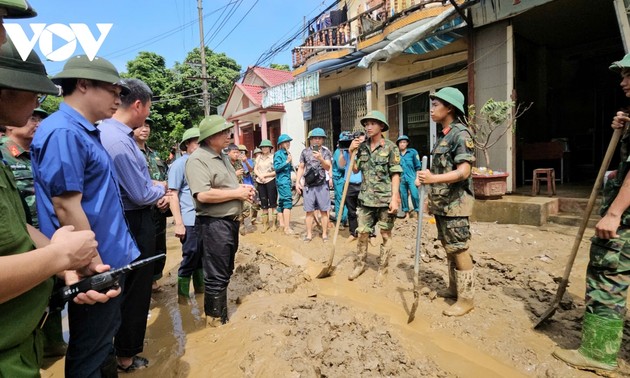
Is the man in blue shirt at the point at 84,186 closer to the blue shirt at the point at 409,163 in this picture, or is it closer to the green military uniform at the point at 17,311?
the green military uniform at the point at 17,311

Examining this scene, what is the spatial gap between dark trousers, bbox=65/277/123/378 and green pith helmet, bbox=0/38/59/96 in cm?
105

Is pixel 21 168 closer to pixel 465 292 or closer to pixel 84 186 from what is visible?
pixel 84 186

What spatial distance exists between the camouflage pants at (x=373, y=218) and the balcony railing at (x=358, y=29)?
5.70m

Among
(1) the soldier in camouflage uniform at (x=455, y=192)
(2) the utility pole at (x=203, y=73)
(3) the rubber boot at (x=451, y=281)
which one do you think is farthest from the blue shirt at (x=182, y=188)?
(2) the utility pole at (x=203, y=73)

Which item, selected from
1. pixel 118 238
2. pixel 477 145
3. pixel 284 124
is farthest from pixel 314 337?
pixel 284 124

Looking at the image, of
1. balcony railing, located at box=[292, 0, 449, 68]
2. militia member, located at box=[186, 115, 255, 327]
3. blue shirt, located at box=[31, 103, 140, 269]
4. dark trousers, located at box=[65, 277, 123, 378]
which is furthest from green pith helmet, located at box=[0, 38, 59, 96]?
balcony railing, located at box=[292, 0, 449, 68]

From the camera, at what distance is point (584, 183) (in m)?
7.71

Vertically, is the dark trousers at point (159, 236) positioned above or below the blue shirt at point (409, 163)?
below

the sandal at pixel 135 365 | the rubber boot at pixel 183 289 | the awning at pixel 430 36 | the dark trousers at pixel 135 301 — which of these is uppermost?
the awning at pixel 430 36

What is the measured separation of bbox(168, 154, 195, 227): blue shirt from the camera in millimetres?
3906

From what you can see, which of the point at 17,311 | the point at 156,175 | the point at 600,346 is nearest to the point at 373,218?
the point at 600,346

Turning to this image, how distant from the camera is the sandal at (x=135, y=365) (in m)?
2.57

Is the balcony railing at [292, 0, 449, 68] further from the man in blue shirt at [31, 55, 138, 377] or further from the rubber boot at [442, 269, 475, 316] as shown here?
the man in blue shirt at [31, 55, 138, 377]

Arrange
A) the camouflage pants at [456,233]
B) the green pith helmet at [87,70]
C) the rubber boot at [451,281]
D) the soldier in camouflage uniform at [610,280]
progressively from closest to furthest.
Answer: the green pith helmet at [87,70]
the soldier in camouflage uniform at [610,280]
the camouflage pants at [456,233]
the rubber boot at [451,281]
